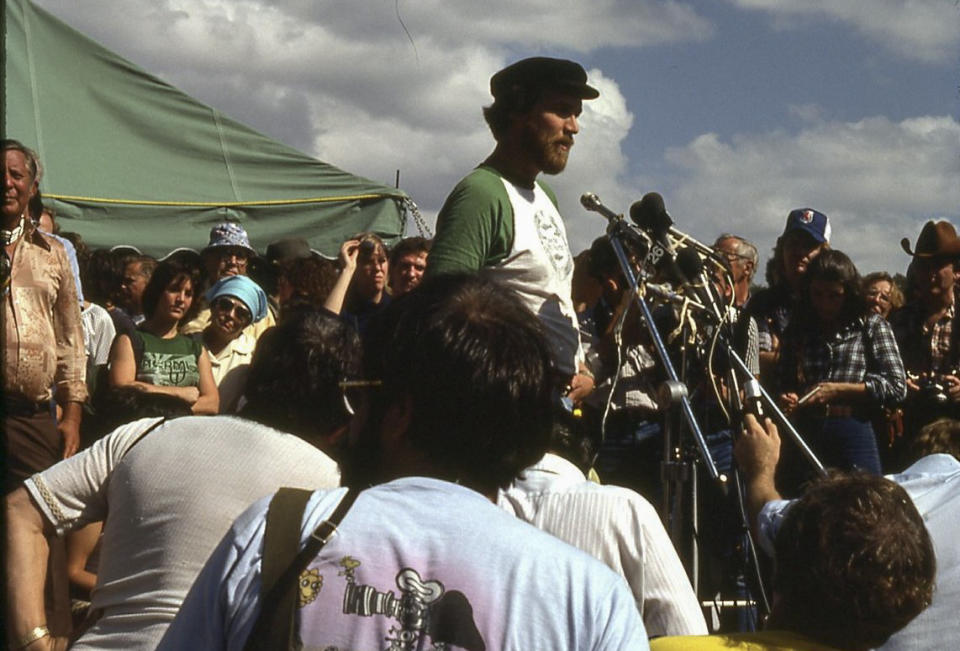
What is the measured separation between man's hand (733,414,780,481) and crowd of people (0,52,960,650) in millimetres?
11

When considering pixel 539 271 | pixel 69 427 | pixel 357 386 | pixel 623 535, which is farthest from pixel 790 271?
pixel 357 386

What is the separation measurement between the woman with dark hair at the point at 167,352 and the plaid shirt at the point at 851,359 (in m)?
2.83

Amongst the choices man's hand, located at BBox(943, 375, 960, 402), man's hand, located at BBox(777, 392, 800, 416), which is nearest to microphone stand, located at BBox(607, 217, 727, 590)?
man's hand, located at BBox(777, 392, 800, 416)

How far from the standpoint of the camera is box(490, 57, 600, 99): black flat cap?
164 inches

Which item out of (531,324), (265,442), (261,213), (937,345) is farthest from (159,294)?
(531,324)

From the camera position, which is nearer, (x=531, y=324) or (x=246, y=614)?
(x=246, y=614)

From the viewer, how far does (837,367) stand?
19.9 feet

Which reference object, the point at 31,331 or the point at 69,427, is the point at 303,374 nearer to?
the point at 31,331

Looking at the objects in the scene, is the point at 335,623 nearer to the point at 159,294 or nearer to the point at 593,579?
the point at 593,579

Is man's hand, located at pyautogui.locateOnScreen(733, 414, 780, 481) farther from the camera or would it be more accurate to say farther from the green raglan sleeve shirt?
the camera

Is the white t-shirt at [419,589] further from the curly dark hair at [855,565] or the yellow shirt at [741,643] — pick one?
the curly dark hair at [855,565]

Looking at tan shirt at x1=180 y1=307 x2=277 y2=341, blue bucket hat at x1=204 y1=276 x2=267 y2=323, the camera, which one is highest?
blue bucket hat at x1=204 y1=276 x2=267 y2=323

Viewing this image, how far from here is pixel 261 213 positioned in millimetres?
9125

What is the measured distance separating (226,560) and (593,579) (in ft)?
1.60
